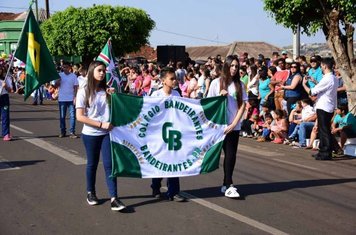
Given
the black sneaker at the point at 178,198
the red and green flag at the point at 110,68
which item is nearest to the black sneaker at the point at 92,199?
the black sneaker at the point at 178,198

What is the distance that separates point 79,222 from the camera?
573 centimetres

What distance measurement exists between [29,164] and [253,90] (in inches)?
303

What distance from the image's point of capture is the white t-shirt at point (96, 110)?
6223 mm

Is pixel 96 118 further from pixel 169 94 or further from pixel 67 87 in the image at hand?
pixel 67 87

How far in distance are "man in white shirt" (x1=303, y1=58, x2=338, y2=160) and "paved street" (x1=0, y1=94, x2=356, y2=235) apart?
1.13 feet

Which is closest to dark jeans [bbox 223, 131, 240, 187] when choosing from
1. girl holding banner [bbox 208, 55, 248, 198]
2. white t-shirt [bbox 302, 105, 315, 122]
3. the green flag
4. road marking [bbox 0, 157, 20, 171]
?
girl holding banner [bbox 208, 55, 248, 198]

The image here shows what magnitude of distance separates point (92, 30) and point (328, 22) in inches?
1169

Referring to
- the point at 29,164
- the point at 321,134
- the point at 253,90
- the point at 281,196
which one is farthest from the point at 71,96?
the point at 281,196

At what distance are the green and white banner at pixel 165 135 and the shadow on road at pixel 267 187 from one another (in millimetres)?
501

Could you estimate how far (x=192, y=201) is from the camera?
668 cm

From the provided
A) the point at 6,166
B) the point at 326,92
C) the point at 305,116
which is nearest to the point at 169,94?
the point at 6,166

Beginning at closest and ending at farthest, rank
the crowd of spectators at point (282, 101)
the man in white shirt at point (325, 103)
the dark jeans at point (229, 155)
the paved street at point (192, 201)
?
the paved street at point (192, 201) → the dark jeans at point (229, 155) → the man in white shirt at point (325, 103) → the crowd of spectators at point (282, 101)

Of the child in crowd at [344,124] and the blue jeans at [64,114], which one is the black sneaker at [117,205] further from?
the blue jeans at [64,114]

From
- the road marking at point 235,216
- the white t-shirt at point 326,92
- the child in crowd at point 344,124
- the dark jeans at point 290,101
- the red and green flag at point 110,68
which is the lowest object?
the road marking at point 235,216
